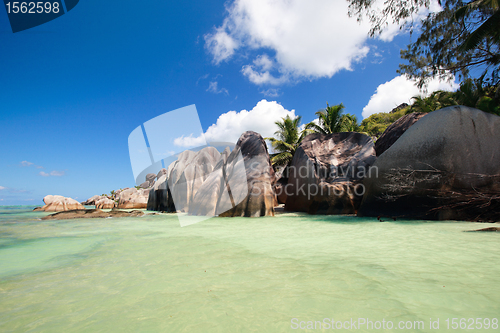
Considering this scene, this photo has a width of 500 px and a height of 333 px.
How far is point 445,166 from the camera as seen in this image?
245 inches

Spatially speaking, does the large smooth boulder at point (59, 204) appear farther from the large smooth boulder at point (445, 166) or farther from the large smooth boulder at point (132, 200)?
the large smooth boulder at point (445, 166)

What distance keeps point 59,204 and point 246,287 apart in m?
21.6

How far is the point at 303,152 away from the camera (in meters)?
10.4

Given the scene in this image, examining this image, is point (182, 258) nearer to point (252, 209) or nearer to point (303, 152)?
point (252, 209)

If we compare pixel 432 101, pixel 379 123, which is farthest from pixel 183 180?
pixel 379 123

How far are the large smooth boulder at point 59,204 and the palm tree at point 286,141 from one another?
1556cm

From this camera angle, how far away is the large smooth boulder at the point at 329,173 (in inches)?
355

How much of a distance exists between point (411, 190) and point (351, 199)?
254 centimetres

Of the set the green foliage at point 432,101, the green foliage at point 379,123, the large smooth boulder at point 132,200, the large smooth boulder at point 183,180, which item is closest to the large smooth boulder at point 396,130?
the large smooth boulder at point 183,180

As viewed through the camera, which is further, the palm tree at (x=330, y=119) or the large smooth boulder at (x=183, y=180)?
the palm tree at (x=330, y=119)

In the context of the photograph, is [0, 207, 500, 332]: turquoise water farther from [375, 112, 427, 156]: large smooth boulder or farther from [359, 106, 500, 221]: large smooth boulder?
[375, 112, 427, 156]: large smooth boulder

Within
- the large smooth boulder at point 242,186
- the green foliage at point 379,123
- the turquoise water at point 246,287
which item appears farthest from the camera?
the green foliage at point 379,123

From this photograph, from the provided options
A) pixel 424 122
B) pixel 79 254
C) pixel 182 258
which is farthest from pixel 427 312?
pixel 424 122

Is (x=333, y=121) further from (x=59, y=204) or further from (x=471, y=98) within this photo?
(x=59, y=204)
